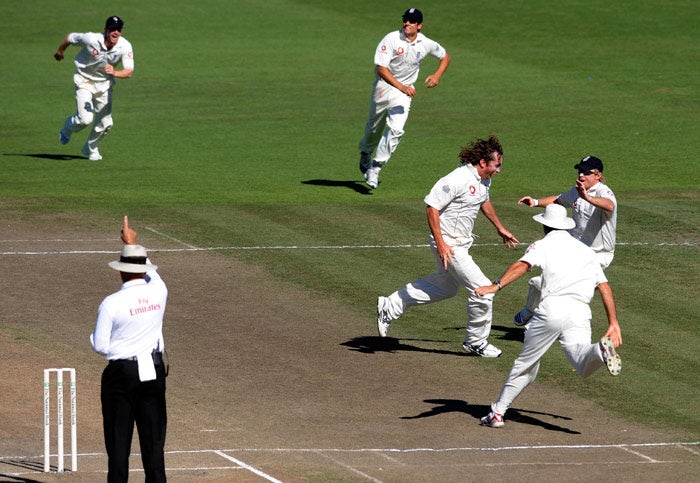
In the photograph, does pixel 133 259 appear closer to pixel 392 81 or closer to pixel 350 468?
pixel 350 468

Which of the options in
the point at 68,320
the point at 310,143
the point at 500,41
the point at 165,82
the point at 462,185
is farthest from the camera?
the point at 500,41

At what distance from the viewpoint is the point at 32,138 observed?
2911 cm

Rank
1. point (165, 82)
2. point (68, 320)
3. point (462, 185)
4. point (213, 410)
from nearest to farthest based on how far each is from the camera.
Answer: point (213, 410) → point (462, 185) → point (68, 320) → point (165, 82)

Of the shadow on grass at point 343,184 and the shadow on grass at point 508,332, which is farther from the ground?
the shadow on grass at point 343,184

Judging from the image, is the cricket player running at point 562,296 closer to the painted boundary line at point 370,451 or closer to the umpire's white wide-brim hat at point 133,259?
the painted boundary line at point 370,451

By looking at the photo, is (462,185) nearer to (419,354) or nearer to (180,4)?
(419,354)

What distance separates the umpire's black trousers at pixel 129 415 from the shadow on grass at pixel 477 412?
334 centimetres

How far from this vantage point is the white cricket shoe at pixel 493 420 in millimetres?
13000

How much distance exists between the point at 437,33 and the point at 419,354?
2821 centimetres

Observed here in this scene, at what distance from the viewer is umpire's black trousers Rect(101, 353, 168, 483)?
1055cm

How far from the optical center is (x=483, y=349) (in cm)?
1535

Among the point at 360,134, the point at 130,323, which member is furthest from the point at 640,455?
the point at 360,134

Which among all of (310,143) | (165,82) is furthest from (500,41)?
(310,143)

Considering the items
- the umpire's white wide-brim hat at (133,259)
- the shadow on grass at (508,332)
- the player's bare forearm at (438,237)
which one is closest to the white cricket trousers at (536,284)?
the shadow on grass at (508,332)
